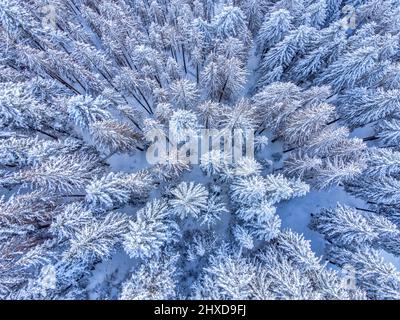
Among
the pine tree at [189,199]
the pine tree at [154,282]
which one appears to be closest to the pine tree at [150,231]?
the pine tree at [154,282]

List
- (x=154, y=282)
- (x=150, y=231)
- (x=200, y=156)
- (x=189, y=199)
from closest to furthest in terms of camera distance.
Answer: (x=150, y=231) → (x=154, y=282) → (x=189, y=199) → (x=200, y=156)

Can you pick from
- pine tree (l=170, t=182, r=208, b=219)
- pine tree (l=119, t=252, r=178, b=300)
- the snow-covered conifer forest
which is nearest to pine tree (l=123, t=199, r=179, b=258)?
the snow-covered conifer forest

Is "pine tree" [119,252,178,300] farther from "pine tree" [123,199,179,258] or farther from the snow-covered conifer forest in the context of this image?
"pine tree" [123,199,179,258]

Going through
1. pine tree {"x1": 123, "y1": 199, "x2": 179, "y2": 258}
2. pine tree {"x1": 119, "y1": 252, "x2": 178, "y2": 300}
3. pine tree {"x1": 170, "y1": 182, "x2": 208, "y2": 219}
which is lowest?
pine tree {"x1": 119, "y1": 252, "x2": 178, "y2": 300}

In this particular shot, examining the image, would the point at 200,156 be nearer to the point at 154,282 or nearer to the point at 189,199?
the point at 189,199

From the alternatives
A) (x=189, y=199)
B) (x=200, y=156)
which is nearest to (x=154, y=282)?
(x=189, y=199)

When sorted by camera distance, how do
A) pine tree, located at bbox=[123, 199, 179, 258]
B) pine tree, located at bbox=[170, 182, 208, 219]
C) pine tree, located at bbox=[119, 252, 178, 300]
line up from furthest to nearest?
pine tree, located at bbox=[170, 182, 208, 219] < pine tree, located at bbox=[123, 199, 179, 258] < pine tree, located at bbox=[119, 252, 178, 300]
